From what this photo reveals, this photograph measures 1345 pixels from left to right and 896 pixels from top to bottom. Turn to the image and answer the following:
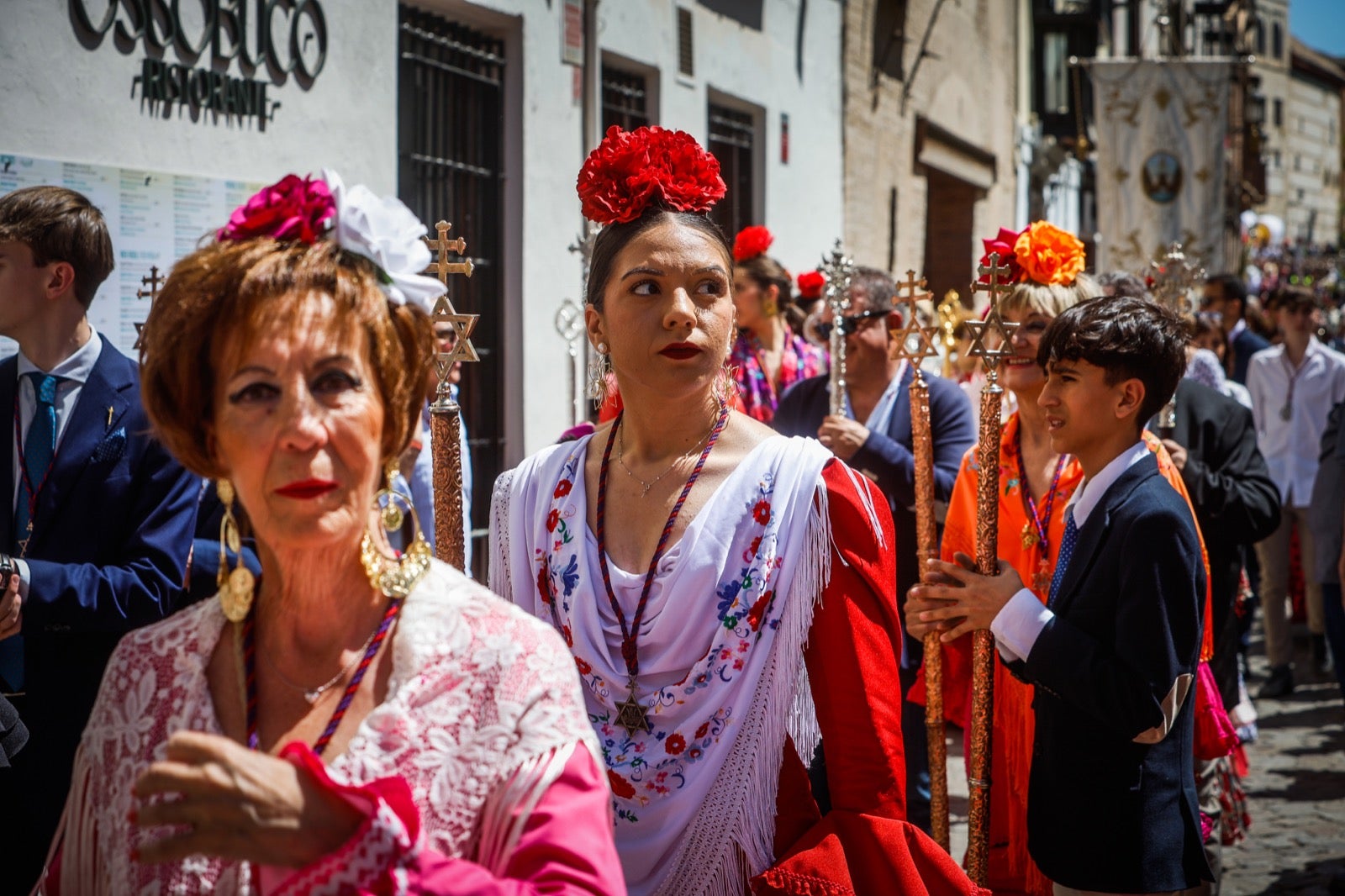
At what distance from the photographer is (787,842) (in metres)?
2.63

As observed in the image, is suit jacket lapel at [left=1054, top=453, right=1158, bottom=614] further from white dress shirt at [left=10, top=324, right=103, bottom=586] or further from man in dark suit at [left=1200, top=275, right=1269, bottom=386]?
man in dark suit at [left=1200, top=275, right=1269, bottom=386]

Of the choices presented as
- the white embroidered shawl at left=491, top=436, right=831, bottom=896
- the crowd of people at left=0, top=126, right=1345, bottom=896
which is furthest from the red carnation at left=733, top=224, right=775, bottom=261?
the white embroidered shawl at left=491, top=436, right=831, bottom=896

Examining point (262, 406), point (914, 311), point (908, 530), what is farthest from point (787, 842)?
point (908, 530)

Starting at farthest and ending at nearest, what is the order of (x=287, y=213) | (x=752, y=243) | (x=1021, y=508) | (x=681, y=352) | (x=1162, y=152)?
(x=1162, y=152) < (x=752, y=243) < (x=1021, y=508) < (x=681, y=352) < (x=287, y=213)

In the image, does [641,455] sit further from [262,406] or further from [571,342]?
[571,342]

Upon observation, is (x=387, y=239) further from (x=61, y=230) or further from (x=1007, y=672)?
(x=1007, y=672)

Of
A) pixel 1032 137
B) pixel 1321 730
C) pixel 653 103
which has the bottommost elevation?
pixel 1321 730

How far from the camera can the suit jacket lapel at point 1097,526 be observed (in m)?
3.07

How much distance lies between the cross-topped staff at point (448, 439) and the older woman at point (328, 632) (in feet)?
3.58

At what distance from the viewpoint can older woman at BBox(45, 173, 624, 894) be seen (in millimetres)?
1741

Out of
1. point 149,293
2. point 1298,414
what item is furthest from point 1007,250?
point 1298,414

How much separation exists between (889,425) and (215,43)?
10.1 ft

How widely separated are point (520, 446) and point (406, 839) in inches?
254

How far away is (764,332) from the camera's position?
23.5 ft
